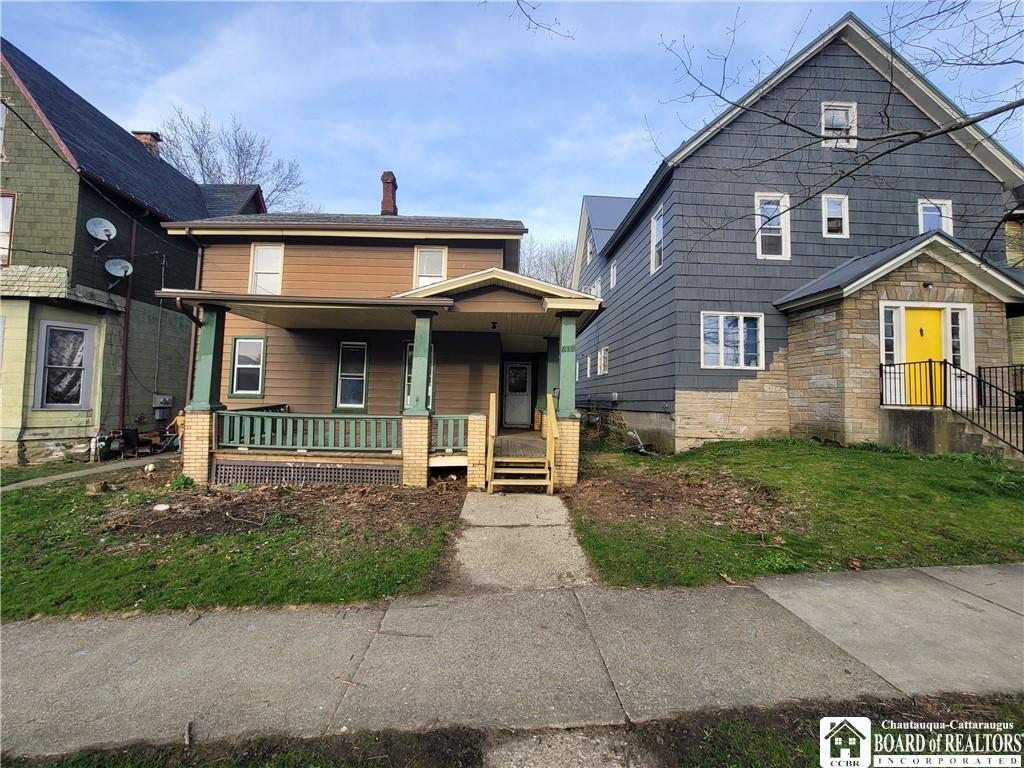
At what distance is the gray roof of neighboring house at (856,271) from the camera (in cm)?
915

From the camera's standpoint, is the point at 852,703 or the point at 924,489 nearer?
the point at 852,703

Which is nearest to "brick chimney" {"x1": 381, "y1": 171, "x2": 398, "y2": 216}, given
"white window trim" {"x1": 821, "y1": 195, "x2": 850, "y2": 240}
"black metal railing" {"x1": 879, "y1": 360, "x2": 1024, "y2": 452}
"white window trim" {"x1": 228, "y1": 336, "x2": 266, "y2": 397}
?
"white window trim" {"x1": 228, "y1": 336, "x2": 266, "y2": 397}

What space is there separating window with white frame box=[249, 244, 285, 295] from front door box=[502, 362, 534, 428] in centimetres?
636

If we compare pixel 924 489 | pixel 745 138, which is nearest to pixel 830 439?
pixel 924 489

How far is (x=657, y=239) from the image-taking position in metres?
12.3

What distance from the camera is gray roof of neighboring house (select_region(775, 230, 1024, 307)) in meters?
9.15

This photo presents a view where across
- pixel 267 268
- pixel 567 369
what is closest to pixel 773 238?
pixel 567 369

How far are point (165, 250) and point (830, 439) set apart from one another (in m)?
17.8

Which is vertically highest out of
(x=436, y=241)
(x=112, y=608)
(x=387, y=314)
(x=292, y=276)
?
(x=436, y=241)

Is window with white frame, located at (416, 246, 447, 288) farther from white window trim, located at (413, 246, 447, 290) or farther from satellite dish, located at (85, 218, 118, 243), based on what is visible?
satellite dish, located at (85, 218, 118, 243)

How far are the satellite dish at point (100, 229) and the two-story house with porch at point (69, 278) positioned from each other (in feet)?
0.07

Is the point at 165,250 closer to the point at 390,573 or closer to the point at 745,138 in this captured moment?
the point at 390,573

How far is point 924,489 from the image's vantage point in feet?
20.6

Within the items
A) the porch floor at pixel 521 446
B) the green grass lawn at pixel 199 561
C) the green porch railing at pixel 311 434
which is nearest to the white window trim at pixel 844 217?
the porch floor at pixel 521 446
